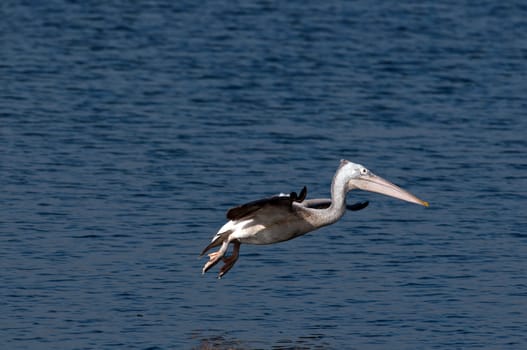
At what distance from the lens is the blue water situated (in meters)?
18.8

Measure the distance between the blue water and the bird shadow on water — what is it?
35 mm

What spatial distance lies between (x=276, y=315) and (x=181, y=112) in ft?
48.6

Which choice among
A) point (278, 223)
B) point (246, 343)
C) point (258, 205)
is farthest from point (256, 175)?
point (258, 205)

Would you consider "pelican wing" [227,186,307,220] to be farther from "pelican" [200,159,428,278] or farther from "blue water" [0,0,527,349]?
"blue water" [0,0,527,349]

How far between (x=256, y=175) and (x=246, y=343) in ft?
30.1

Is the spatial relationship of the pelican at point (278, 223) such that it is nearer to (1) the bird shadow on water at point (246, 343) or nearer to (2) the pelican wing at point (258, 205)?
(2) the pelican wing at point (258, 205)

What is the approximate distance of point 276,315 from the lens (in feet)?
61.7

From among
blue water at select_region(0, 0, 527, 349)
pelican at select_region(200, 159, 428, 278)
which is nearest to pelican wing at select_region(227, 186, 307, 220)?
pelican at select_region(200, 159, 428, 278)

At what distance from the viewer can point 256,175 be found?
2661 centimetres

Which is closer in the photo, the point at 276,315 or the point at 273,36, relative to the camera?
the point at 276,315

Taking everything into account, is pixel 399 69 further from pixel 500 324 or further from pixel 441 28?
pixel 500 324

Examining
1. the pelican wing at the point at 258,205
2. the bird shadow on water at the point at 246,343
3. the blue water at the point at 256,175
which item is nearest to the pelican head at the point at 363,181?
the pelican wing at the point at 258,205

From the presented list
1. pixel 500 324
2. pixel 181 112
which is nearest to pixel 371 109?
pixel 181 112

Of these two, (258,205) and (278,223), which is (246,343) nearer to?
(278,223)
